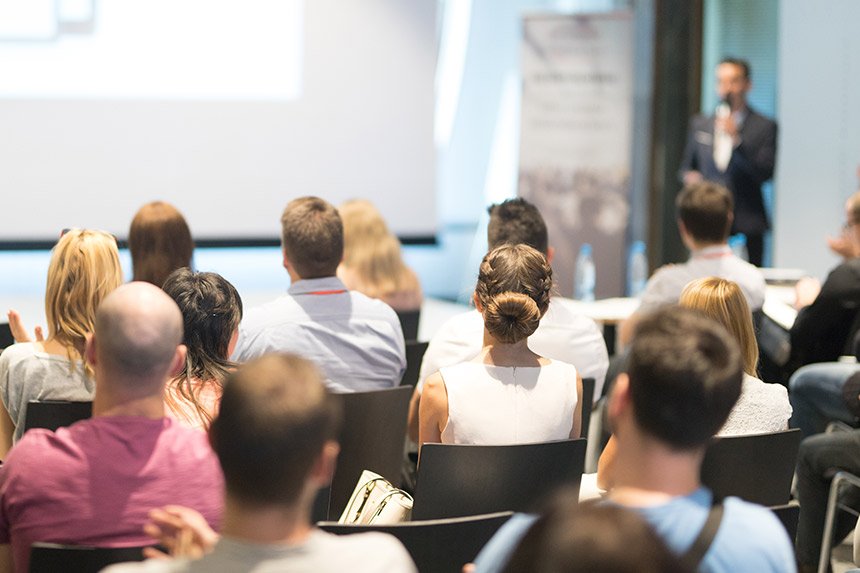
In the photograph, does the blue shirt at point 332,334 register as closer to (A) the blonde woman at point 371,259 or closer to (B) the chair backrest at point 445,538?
(A) the blonde woman at point 371,259

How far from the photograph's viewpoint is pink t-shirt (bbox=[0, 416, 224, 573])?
6.29 feet

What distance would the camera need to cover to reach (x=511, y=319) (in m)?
2.85

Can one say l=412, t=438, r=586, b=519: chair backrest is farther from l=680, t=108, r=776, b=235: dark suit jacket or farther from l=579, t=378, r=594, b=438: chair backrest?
l=680, t=108, r=776, b=235: dark suit jacket

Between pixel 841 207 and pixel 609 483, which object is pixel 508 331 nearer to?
pixel 609 483

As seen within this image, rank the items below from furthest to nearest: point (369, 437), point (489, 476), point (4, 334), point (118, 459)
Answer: point (4, 334)
point (369, 437)
point (489, 476)
point (118, 459)

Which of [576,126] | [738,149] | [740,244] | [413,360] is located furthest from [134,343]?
[740,244]

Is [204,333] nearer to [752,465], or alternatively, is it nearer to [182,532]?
[182,532]

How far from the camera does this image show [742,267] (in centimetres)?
465

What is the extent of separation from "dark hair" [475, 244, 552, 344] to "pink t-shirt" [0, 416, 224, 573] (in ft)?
3.45

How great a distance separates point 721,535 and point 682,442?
0.14 m

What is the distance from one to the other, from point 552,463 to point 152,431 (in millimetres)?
929

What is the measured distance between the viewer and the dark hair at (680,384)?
1635 mm

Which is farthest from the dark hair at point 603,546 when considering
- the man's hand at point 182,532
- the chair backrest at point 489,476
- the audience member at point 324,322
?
the audience member at point 324,322

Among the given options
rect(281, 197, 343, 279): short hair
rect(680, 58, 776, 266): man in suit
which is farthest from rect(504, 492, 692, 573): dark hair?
rect(680, 58, 776, 266): man in suit
